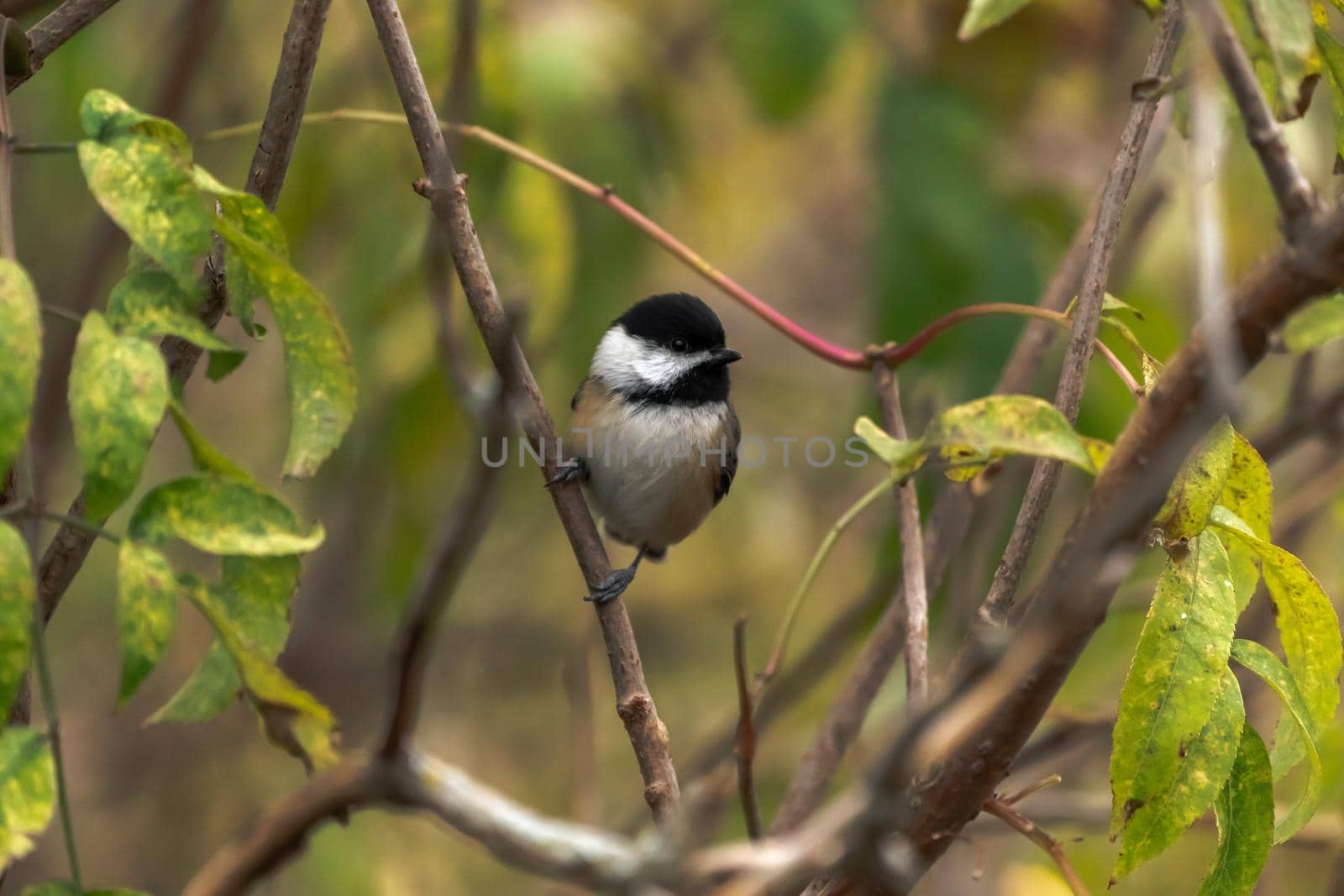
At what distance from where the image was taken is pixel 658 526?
136 inches

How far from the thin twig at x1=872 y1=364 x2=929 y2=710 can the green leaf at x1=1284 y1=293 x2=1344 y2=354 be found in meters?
0.66

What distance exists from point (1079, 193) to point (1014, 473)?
5.79 ft

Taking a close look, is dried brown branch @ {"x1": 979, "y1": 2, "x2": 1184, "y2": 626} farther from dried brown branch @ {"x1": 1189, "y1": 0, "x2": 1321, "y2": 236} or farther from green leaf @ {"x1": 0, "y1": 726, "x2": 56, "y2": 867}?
green leaf @ {"x1": 0, "y1": 726, "x2": 56, "y2": 867}

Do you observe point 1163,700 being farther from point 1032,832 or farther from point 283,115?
point 283,115

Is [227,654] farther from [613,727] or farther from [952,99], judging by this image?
[613,727]

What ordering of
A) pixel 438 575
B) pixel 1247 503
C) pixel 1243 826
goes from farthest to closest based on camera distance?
pixel 1247 503 < pixel 1243 826 < pixel 438 575

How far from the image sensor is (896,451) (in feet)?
4.35

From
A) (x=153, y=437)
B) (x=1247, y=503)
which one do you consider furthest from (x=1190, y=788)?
(x=153, y=437)

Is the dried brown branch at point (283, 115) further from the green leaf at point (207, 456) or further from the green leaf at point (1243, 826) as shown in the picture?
the green leaf at point (1243, 826)

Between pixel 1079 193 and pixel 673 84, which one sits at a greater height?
pixel 673 84

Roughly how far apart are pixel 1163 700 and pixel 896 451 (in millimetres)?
371

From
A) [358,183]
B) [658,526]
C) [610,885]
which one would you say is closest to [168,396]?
[610,885]

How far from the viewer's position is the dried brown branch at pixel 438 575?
2.70ft

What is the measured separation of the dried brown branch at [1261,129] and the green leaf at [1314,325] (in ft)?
0.21
